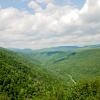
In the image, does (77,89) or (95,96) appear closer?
(95,96)

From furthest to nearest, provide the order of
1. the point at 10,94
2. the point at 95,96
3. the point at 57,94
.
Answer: the point at 10,94 → the point at 57,94 → the point at 95,96

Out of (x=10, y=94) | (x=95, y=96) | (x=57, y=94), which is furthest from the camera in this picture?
(x=10, y=94)

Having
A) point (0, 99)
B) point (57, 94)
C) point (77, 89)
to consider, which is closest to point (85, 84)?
point (77, 89)

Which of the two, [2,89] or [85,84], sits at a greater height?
[85,84]

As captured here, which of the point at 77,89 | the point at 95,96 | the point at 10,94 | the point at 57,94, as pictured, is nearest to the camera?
the point at 95,96

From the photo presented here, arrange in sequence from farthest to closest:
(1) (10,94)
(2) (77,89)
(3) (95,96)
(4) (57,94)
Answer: (1) (10,94), (4) (57,94), (2) (77,89), (3) (95,96)

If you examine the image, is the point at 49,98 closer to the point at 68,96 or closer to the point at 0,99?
the point at 68,96

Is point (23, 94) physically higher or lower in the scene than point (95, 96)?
lower

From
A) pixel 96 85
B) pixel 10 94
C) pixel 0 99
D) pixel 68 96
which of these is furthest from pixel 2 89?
pixel 96 85

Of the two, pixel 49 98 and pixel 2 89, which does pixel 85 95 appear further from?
pixel 2 89
